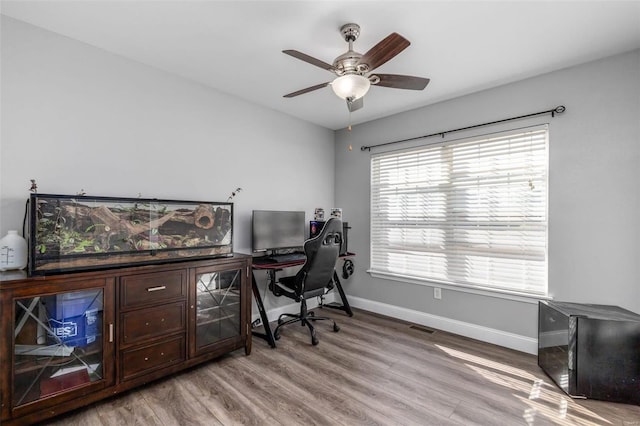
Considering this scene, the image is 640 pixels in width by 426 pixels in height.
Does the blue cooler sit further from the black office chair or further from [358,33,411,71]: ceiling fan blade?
[358,33,411,71]: ceiling fan blade

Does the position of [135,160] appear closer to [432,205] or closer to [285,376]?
[285,376]

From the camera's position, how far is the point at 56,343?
5.73 ft

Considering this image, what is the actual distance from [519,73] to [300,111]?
2248mm

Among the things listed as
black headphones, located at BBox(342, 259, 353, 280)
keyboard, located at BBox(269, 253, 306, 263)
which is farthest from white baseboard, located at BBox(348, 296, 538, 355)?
keyboard, located at BBox(269, 253, 306, 263)

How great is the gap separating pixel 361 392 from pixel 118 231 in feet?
6.73

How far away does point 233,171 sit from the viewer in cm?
307

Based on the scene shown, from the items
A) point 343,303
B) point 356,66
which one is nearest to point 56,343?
point 356,66

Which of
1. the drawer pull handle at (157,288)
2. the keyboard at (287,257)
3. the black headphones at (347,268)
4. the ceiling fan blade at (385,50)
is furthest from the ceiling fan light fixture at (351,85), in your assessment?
the black headphones at (347,268)

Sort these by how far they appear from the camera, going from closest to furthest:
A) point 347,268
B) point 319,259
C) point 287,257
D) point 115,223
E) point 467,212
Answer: point 115,223 → point 319,259 → point 467,212 → point 287,257 → point 347,268

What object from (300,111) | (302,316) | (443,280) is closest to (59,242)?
(302,316)

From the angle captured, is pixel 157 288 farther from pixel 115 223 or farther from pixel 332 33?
pixel 332 33

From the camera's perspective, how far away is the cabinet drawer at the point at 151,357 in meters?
1.93

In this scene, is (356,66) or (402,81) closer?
(356,66)

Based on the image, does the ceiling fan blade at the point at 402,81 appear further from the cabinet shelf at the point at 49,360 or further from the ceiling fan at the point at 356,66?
the cabinet shelf at the point at 49,360
